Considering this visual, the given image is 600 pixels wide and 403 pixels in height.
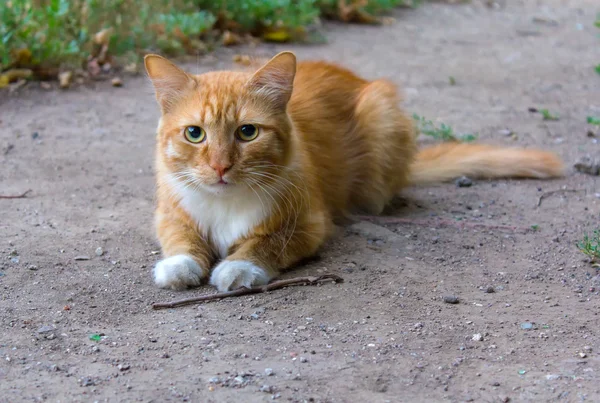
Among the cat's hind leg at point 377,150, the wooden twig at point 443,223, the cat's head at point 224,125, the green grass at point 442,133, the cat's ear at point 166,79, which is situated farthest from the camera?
the green grass at point 442,133

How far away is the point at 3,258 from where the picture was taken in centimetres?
429

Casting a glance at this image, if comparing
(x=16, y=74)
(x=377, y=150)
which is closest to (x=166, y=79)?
(x=377, y=150)

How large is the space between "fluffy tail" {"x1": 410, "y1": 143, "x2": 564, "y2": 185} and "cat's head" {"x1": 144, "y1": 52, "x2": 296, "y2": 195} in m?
1.86

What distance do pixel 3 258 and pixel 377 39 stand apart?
6.46 meters

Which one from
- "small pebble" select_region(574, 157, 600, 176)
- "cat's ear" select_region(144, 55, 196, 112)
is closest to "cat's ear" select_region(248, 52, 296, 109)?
"cat's ear" select_region(144, 55, 196, 112)

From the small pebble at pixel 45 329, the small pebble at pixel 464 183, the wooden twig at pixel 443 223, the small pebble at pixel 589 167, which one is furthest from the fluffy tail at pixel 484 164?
the small pebble at pixel 45 329

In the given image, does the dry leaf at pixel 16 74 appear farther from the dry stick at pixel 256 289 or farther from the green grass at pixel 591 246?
the green grass at pixel 591 246

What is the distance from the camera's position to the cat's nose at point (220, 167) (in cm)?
387

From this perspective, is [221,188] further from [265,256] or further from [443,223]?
[443,223]

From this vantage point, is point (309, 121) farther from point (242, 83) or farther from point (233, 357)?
point (233, 357)

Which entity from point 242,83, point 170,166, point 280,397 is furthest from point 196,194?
point 280,397

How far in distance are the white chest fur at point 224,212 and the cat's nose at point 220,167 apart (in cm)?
25

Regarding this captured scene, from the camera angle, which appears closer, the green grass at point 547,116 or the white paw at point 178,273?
the white paw at point 178,273

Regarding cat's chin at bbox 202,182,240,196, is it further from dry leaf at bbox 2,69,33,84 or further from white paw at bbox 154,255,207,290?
dry leaf at bbox 2,69,33,84
